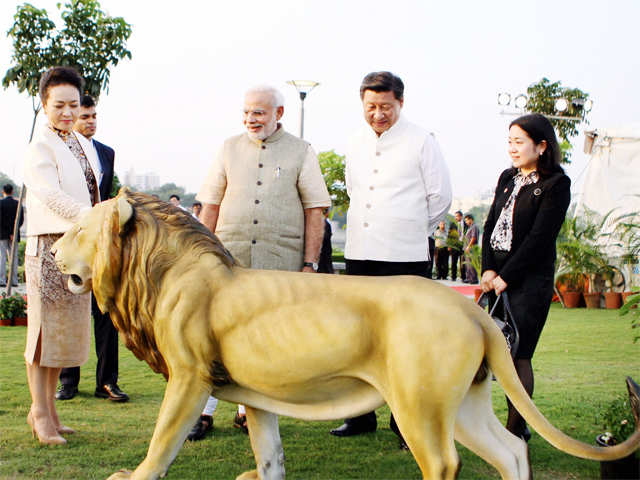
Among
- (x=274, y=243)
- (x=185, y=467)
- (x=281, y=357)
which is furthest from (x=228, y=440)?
(x=281, y=357)

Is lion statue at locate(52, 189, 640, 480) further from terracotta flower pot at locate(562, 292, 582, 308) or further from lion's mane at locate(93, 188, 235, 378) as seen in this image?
terracotta flower pot at locate(562, 292, 582, 308)

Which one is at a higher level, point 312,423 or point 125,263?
point 125,263

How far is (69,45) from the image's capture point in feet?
34.0

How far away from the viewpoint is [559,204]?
12.6 feet

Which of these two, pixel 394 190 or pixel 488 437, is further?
pixel 394 190

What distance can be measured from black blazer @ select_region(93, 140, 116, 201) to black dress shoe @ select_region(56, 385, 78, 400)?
1586 mm

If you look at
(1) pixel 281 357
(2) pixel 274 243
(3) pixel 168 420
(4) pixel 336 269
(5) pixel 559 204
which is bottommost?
(4) pixel 336 269

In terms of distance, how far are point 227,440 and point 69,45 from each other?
8.08 m

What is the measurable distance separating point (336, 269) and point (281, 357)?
14.4 metres

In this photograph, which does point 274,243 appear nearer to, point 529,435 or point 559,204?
point 559,204

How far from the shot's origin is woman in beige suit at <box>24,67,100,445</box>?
3971 millimetres

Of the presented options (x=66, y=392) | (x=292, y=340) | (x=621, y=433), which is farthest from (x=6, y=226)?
(x=621, y=433)

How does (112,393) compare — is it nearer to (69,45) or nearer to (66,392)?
(66,392)

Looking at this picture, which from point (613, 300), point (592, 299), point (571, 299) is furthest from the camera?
point (571, 299)
